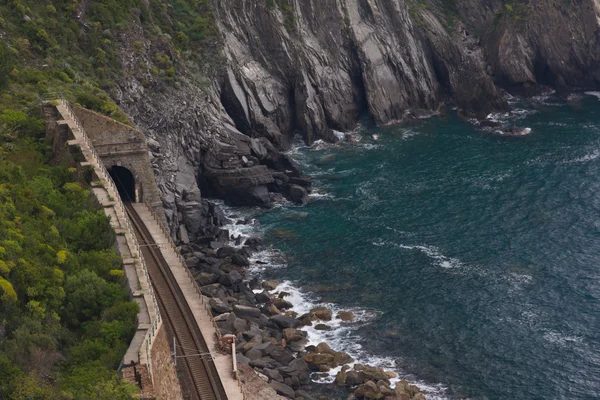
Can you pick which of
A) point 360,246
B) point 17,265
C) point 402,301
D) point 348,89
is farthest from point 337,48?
point 17,265

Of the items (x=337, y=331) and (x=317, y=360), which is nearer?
(x=317, y=360)

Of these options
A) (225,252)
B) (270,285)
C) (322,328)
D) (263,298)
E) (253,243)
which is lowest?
(322,328)

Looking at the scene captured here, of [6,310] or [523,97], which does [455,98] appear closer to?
[523,97]

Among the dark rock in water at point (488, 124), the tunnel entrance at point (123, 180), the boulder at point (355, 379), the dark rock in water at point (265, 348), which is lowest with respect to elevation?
the boulder at point (355, 379)

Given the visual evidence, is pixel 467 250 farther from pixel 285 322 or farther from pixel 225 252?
pixel 225 252

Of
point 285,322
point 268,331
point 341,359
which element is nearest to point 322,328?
point 285,322

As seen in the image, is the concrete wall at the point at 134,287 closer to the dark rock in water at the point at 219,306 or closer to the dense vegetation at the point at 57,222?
the dense vegetation at the point at 57,222

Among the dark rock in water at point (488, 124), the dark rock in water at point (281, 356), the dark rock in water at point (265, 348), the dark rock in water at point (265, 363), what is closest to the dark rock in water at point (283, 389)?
the dark rock in water at point (265, 363)
